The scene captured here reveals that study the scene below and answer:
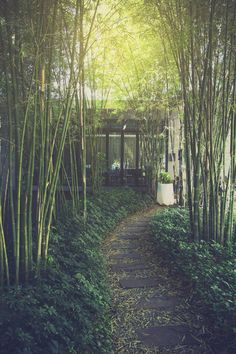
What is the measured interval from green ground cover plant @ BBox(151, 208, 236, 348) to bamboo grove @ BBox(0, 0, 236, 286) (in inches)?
9.5

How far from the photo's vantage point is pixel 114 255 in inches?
128

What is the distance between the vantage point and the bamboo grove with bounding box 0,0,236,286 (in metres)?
1.86

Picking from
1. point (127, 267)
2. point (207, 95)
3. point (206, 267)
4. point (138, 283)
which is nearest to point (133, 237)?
point (127, 267)

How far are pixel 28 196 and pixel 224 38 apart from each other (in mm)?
2288

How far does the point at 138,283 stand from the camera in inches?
99.7

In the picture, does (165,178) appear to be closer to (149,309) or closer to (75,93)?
(75,93)

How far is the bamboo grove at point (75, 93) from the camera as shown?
186 cm

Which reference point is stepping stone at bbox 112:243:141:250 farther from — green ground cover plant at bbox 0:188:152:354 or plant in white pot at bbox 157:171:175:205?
plant in white pot at bbox 157:171:175:205

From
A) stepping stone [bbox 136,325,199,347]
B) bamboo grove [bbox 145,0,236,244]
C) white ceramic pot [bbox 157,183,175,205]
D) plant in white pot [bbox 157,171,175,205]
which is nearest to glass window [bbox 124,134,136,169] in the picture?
plant in white pot [bbox 157,171,175,205]

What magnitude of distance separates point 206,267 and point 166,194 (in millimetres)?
4358

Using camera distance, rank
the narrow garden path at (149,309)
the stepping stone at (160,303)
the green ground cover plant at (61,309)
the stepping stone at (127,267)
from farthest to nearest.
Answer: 1. the stepping stone at (127,267)
2. the stepping stone at (160,303)
3. the narrow garden path at (149,309)
4. the green ground cover plant at (61,309)

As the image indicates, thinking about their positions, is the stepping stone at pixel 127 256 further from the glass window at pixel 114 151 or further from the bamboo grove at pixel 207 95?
the glass window at pixel 114 151

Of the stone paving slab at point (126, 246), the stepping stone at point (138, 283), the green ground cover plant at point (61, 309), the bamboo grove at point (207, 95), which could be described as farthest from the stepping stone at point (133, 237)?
the green ground cover plant at point (61, 309)

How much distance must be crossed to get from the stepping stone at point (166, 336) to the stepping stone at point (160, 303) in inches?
9.7
